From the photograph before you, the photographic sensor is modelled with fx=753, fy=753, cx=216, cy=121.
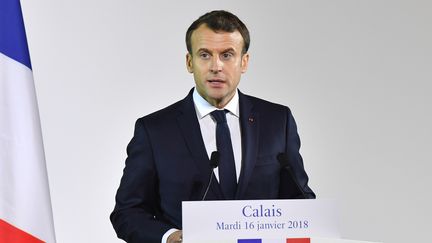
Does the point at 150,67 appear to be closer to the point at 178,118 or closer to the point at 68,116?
the point at 68,116

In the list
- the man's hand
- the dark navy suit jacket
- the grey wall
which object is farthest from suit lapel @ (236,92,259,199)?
the grey wall

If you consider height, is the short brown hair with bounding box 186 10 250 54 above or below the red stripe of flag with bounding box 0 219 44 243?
above

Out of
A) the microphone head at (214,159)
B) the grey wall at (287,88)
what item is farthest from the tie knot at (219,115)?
the grey wall at (287,88)

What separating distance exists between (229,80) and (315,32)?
1509mm

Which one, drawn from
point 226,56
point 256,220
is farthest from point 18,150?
point 256,220

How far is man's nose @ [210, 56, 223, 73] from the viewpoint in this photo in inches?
98.5

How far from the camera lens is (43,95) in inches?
139

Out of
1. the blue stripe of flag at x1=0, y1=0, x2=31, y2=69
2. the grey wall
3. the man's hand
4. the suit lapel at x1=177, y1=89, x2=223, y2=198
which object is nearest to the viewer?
the man's hand

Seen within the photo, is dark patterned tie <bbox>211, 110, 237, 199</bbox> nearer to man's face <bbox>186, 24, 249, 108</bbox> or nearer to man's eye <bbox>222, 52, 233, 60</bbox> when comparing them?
man's face <bbox>186, 24, 249, 108</bbox>

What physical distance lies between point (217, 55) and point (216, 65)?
4 centimetres

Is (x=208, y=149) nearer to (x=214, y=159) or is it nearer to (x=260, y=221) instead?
(x=214, y=159)

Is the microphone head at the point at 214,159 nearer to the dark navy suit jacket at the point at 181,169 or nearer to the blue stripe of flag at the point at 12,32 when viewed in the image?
the dark navy suit jacket at the point at 181,169

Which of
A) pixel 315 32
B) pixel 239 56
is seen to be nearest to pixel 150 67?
pixel 315 32

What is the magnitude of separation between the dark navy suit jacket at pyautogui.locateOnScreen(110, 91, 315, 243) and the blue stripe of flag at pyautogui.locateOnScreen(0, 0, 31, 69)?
1.57 ft
